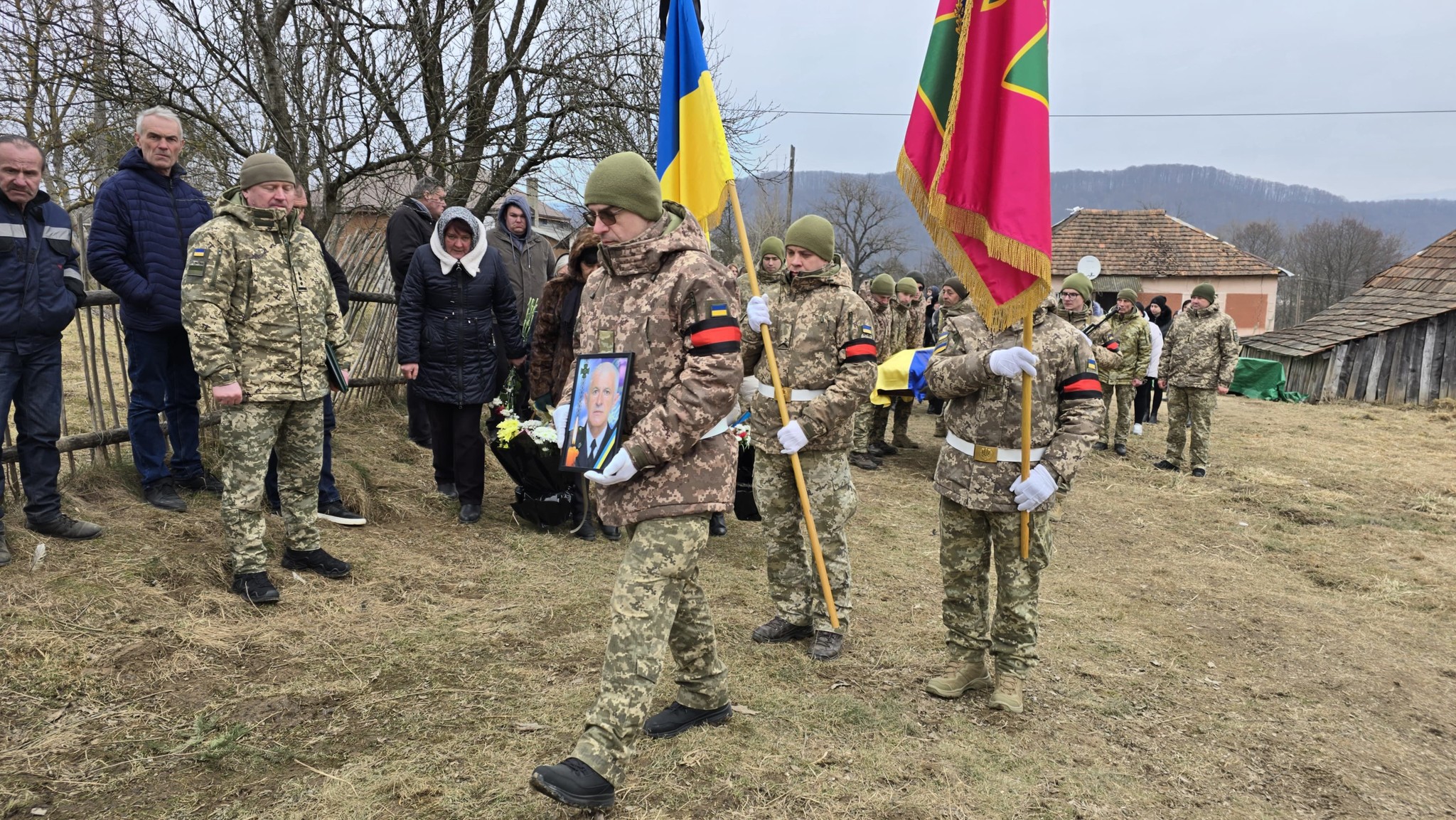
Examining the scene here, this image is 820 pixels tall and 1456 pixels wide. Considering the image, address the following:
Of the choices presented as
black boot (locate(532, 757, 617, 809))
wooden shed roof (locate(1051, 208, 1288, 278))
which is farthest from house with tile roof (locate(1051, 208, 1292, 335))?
black boot (locate(532, 757, 617, 809))

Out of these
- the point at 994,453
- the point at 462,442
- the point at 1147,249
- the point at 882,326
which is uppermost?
the point at 1147,249

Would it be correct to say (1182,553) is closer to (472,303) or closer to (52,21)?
(472,303)

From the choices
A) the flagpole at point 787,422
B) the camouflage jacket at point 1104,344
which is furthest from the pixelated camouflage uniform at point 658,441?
the camouflage jacket at point 1104,344

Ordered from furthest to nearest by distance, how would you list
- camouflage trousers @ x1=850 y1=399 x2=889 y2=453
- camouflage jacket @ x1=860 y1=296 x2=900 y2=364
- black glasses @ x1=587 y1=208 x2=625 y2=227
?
camouflage jacket @ x1=860 y1=296 x2=900 y2=364, camouflage trousers @ x1=850 y1=399 x2=889 y2=453, black glasses @ x1=587 y1=208 x2=625 y2=227

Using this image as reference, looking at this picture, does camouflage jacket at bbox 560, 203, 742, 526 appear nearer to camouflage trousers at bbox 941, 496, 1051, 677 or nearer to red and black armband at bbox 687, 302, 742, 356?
red and black armband at bbox 687, 302, 742, 356

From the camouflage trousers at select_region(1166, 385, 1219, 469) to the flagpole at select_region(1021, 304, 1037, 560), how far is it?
7.75 meters

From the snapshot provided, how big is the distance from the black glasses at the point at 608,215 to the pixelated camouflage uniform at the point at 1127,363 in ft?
32.9

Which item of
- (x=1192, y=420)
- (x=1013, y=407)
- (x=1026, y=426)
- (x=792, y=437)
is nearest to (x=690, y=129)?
(x=792, y=437)

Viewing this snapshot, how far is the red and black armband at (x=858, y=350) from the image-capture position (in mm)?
4078

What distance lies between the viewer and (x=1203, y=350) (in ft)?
32.3

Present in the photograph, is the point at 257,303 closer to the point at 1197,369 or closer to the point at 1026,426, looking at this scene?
the point at 1026,426

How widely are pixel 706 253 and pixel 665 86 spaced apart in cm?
192

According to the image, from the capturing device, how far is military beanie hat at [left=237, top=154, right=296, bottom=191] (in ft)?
13.7

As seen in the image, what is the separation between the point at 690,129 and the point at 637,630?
109 inches
